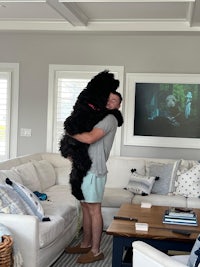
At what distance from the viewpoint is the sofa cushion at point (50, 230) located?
327 cm

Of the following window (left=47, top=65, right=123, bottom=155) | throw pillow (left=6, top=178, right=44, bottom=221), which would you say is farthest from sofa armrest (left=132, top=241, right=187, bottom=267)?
window (left=47, top=65, right=123, bottom=155)

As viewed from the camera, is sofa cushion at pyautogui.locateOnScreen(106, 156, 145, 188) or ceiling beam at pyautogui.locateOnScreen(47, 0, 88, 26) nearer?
ceiling beam at pyautogui.locateOnScreen(47, 0, 88, 26)

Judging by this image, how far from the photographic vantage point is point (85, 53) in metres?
6.11

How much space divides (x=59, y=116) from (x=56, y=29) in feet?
4.06

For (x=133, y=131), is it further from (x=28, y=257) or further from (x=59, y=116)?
(x=28, y=257)

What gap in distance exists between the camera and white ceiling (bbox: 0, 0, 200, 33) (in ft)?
15.4

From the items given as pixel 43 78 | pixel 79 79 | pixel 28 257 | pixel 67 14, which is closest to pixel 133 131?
pixel 79 79

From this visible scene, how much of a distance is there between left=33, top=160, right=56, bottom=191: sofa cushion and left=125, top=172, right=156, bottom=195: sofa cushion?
932 mm

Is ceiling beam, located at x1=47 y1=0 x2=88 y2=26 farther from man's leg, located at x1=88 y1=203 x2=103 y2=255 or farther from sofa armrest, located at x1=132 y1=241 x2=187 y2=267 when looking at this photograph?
sofa armrest, located at x1=132 y1=241 x2=187 y2=267

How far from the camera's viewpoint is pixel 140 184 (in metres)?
5.07

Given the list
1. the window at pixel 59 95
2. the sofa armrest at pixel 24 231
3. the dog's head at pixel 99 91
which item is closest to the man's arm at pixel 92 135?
the dog's head at pixel 99 91

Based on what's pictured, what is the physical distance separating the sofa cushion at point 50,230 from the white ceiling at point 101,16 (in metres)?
2.23

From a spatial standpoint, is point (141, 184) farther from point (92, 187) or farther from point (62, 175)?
point (92, 187)

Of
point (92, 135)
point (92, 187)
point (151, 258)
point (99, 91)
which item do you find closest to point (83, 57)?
point (99, 91)
